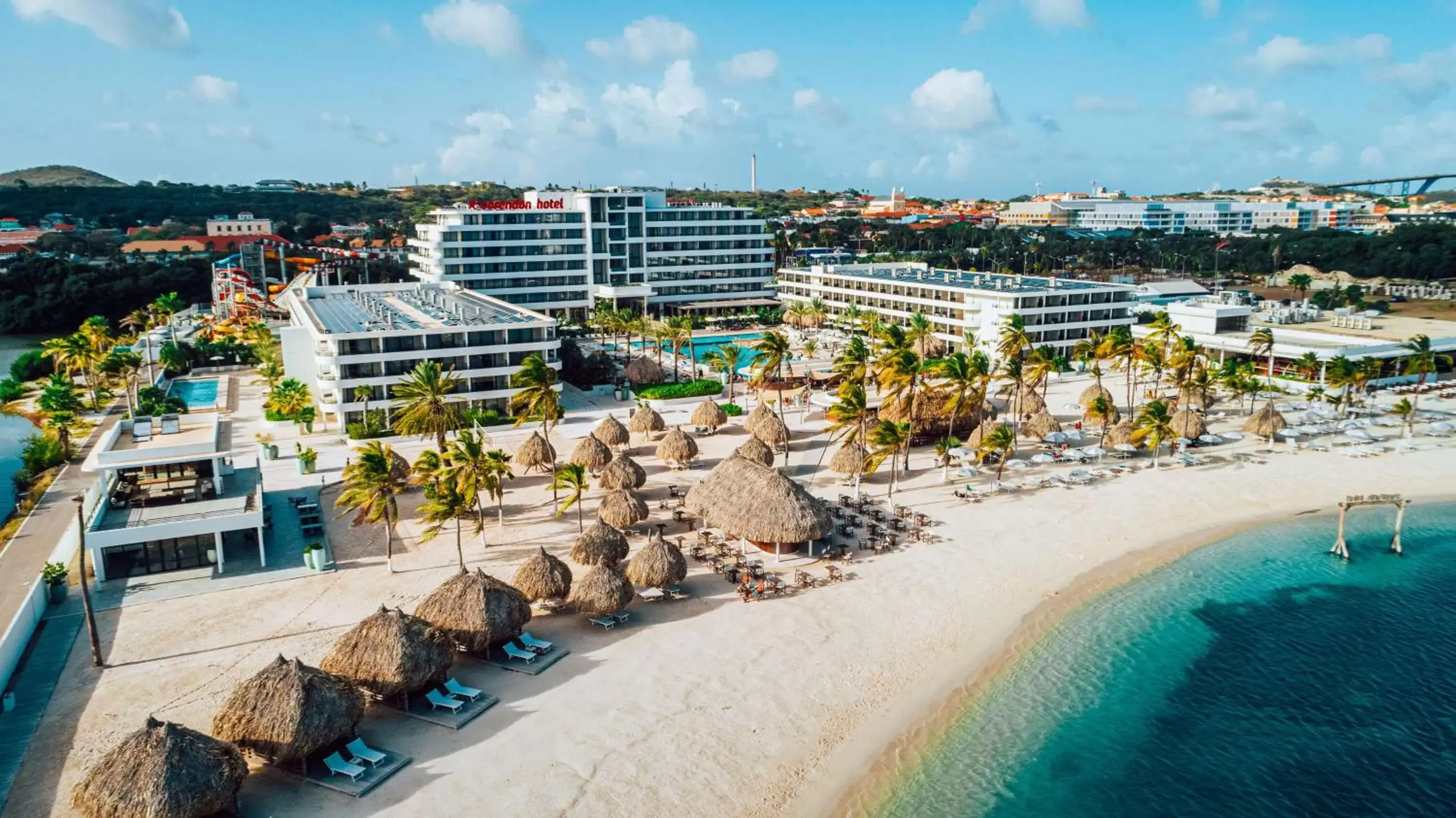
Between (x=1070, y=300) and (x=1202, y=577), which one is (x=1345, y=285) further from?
(x=1202, y=577)

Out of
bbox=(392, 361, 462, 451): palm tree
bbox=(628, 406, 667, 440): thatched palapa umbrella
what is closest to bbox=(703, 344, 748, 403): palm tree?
bbox=(628, 406, 667, 440): thatched palapa umbrella

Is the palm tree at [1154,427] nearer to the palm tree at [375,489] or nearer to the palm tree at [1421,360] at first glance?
the palm tree at [1421,360]

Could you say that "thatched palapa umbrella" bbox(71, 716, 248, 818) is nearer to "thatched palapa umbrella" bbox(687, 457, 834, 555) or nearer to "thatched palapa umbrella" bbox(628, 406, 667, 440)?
"thatched palapa umbrella" bbox(687, 457, 834, 555)

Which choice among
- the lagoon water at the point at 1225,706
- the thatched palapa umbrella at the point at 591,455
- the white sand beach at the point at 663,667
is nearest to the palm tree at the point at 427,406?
the white sand beach at the point at 663,667

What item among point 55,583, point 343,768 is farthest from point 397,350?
point 343,768

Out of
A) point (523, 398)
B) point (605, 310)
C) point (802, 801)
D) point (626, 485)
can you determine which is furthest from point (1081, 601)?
point (605, 310)

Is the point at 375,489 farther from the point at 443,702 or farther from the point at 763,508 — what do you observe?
the point at 763,508
